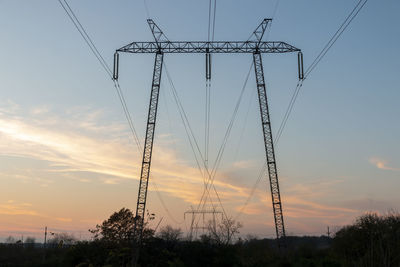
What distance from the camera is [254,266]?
68.5 metres

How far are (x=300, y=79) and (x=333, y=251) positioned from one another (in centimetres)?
2830

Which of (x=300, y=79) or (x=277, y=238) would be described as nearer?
(x=300, y=79)

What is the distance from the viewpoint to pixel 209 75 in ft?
215

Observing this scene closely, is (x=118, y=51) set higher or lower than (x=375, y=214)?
higher

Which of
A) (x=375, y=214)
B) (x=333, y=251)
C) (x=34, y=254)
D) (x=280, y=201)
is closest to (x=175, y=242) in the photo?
(x=280, y=201)

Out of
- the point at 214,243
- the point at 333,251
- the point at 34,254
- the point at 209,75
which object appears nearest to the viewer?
the point at 209,75

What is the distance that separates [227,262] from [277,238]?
8.57m

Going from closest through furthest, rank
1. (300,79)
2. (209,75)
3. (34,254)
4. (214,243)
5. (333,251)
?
(300,79), (209,75), (333,251), (214,243), (34,254)

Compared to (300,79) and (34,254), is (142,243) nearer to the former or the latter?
(300,79)

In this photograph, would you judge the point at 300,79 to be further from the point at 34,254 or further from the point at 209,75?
the point at 34,254

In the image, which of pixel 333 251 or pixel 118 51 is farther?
pixel 333 251

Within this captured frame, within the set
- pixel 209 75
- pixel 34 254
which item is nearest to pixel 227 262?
pixel 209 75

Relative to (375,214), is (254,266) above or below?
below

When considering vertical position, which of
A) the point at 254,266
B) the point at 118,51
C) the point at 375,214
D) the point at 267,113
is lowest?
the point at 254,266
